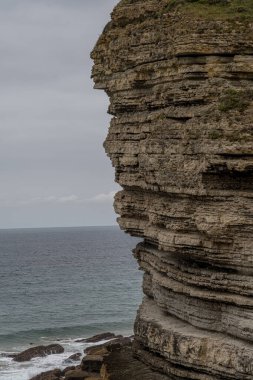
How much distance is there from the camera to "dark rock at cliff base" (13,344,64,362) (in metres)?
62.6

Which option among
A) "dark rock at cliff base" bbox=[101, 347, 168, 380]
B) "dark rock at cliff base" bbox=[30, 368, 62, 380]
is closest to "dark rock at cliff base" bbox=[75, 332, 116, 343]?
"dark rock at cliff base" bbox=[30, 368, 62, 380]

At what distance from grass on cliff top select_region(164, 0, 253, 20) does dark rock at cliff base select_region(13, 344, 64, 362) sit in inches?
1476

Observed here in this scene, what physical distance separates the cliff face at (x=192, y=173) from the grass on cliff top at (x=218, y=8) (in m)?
0.09

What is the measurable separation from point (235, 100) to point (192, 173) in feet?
11.2

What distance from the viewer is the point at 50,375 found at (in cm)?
5378

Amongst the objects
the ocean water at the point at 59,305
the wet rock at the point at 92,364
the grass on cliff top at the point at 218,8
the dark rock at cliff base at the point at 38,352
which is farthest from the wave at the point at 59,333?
the grass on cliff top at the point at 218,8

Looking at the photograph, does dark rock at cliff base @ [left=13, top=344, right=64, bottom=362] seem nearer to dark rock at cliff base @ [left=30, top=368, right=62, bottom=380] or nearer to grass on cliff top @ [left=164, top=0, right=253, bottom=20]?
dark rock at cliff base @ [left=30, top=368, right=62, bottom=380]

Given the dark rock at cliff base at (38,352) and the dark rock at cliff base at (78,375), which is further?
the dark rock at cliff base at (38,352)

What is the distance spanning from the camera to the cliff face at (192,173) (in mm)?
28750

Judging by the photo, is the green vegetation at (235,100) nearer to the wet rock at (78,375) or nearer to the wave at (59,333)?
the wet rock at (78,375)

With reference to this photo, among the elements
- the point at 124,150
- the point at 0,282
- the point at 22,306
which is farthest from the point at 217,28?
the point at 0,282

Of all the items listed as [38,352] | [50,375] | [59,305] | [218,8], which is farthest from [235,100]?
A: [59,305]

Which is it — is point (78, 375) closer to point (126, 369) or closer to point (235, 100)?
point (126, 369)

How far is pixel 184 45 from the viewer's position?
31.7 meters
